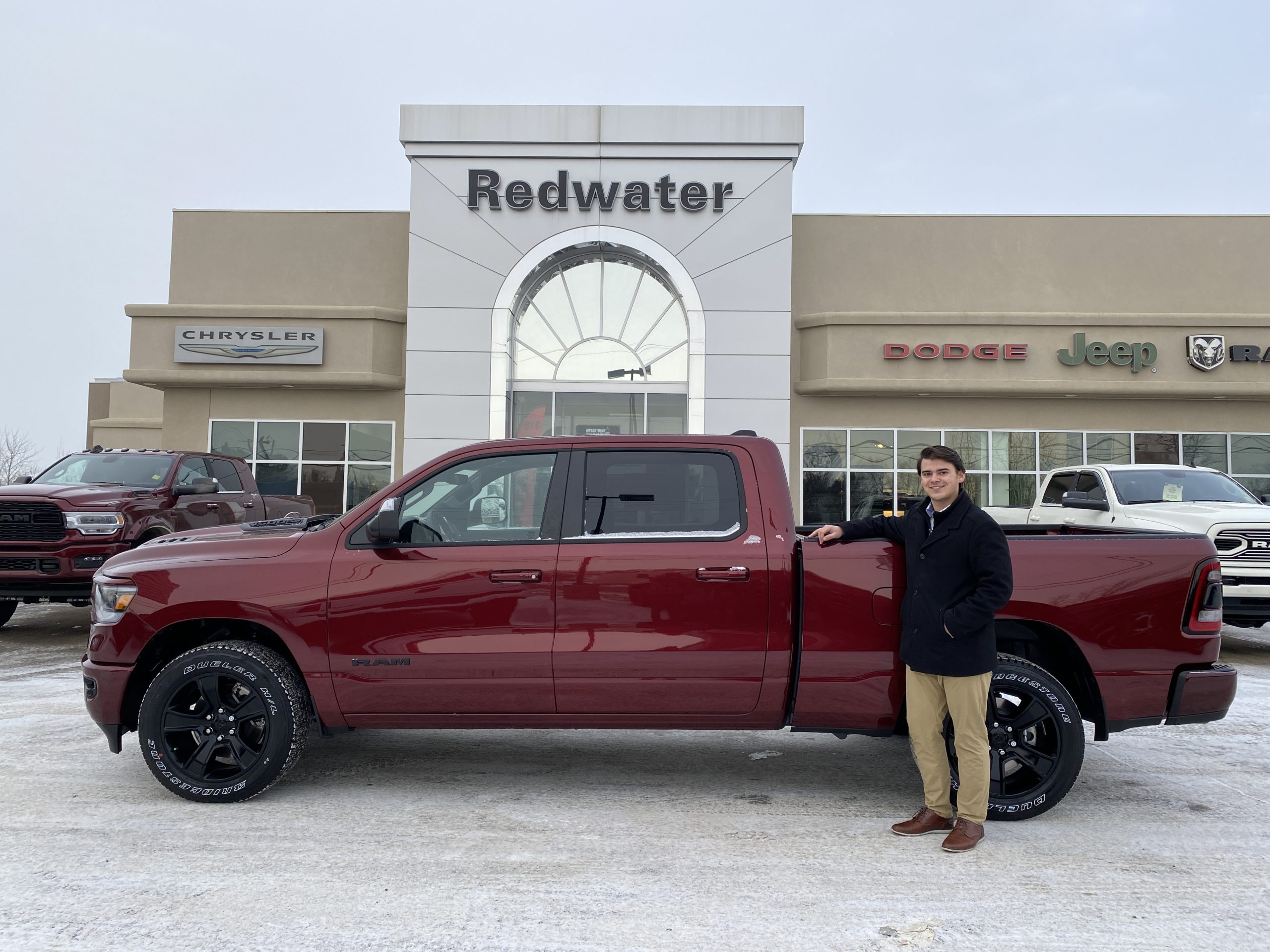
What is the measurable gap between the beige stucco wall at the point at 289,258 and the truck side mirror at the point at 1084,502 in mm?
15346

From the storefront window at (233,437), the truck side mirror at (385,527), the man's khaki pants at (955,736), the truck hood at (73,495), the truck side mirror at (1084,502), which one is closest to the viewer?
the man's khaki pants at (955,736)

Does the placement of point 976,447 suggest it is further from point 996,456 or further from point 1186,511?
point 1186,511

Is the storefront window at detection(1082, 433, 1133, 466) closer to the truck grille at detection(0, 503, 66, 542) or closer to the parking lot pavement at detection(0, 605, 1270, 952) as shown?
the parking lot pavement at detection(0, 605, 1270, 952)

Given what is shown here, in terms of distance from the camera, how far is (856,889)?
3475 millimetres

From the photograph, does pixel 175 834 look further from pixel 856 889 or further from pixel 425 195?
pixel 425 195

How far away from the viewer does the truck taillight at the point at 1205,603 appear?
425 cm

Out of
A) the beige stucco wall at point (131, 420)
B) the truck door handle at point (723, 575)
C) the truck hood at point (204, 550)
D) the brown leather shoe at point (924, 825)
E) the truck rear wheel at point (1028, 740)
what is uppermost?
the beige stucco wall at point (131, 420)

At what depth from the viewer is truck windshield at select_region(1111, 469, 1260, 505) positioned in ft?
32.0

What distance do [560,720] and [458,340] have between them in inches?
626

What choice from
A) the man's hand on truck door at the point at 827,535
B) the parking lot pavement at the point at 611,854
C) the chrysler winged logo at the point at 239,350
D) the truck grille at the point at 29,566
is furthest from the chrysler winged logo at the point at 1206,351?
the truck grille at the point at 29,566

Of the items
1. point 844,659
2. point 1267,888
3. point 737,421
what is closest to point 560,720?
point 844,659

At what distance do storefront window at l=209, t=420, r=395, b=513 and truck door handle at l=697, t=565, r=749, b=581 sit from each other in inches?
662

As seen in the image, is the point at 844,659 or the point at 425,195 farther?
the point at 425,195

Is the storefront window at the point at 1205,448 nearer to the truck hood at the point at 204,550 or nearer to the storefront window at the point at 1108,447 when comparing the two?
the storefront window at the point at 1108,447
